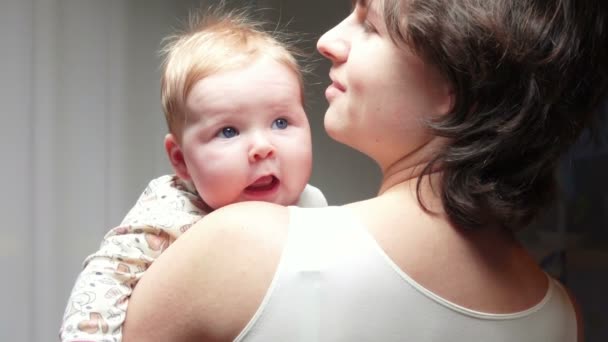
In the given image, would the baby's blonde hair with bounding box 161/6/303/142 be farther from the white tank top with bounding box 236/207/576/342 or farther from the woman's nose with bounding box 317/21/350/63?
the white tank top with bounding box 236/207/576/342

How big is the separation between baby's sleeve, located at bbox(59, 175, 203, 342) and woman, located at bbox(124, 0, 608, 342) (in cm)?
5

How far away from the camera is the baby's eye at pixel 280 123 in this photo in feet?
3.99

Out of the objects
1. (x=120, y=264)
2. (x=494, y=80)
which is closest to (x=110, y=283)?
(x=120, y=264)

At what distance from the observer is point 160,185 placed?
1284 millimetres

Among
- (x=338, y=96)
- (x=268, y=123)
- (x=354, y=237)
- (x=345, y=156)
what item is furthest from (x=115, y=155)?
(x=354, y=237)

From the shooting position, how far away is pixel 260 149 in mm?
1148

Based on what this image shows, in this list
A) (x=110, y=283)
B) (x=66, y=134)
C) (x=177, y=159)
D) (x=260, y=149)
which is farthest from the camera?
(x=66, y=134)

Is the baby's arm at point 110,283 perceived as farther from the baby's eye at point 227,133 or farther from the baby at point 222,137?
the baby's eye at point 227,133

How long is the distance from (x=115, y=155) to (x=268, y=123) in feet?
3.43

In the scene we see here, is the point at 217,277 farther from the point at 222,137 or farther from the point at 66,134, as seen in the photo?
the point at 66,134

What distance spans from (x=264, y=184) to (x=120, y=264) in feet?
0.91

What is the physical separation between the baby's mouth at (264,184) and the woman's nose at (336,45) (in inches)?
9.9

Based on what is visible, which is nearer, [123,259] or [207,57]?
[123,259]

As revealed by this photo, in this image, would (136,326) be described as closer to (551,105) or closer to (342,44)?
(342,44)
